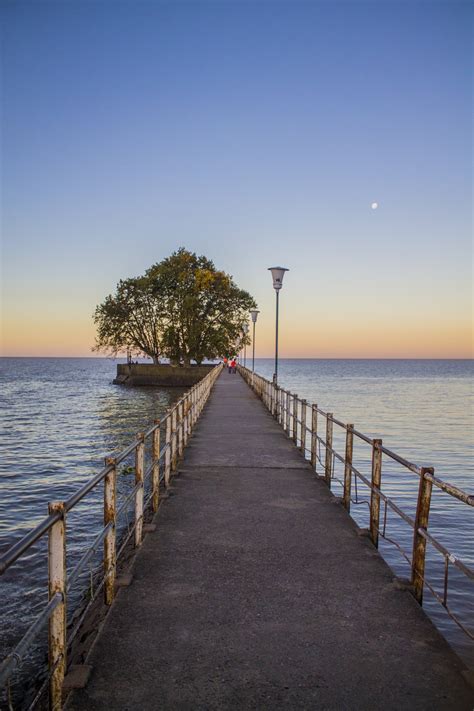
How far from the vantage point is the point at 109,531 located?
4.52 metres

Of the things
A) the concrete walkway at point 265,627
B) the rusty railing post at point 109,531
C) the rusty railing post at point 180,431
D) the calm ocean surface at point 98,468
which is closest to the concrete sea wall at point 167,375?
the calm ocean surface at point 98,468

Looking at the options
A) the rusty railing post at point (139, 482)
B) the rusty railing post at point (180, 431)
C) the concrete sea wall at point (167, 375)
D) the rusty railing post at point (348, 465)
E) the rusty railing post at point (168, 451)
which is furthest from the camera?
the concrete sea wall at point (167, 375)

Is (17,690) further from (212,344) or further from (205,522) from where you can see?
(212,344)

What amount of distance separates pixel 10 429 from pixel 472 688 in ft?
89.2

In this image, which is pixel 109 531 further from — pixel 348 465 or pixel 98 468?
pixel 98 468

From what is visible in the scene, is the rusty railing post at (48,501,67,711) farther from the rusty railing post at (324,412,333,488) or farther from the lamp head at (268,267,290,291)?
the lamp head at (268,267,290,291)

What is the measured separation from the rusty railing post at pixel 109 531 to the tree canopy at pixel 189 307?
5282 centimetres

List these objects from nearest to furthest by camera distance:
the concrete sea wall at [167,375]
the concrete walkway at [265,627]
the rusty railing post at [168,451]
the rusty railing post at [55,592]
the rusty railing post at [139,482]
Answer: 1. the rusty railing post at [55,592]
2. the concrete walkway at [265,627]
3. the rusty railing post at [139,482]
4. the rusty railing post at [168,451]
5. the concrete sea wall at [167,375]

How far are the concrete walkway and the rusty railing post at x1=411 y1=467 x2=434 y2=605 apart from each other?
0.45ft

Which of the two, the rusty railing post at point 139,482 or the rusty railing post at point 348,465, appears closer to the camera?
the rusty railing post at point 139,482

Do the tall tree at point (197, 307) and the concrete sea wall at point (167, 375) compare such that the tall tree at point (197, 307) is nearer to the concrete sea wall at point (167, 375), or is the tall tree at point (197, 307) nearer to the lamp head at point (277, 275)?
the concrete sea wall at point (167, 375)

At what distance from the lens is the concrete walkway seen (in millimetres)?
3293

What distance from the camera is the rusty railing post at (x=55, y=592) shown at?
10.4 ft

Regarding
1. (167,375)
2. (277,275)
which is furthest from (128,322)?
(277,275)
